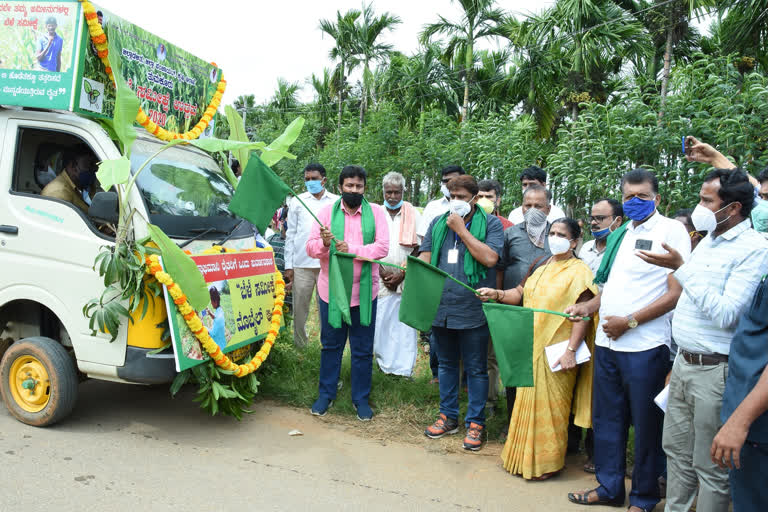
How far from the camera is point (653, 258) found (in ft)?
10.3

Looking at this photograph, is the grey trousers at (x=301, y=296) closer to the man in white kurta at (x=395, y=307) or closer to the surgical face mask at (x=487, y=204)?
the man in white kurta at (x=395, y=307)

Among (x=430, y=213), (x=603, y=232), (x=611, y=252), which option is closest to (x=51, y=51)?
(x=430, y=213)

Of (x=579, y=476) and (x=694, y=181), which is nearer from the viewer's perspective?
(x=579, y=476)

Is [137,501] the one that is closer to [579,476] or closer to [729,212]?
[579,476]

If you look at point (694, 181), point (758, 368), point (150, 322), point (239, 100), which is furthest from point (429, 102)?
point (239, 100)

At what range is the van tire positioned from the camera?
4.19m

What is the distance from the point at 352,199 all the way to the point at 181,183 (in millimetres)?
1423

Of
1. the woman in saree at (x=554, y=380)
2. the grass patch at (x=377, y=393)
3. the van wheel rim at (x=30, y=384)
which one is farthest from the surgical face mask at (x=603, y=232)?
the van wheel rim at (x=30, y=384)

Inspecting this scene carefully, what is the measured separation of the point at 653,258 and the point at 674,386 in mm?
704

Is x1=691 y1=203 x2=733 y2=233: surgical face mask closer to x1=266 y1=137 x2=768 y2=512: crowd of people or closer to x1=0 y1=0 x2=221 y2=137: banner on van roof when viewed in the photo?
x1=266 y1=137 x2=768 y2=512: crowd of people

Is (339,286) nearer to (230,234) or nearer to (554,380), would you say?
(230,234)

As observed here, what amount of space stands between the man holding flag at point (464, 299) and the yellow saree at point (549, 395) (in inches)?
19.6

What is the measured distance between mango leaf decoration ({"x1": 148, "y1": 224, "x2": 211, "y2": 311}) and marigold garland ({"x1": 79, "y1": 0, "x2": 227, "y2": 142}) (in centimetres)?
96

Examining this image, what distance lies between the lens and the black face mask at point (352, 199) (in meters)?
4.96
